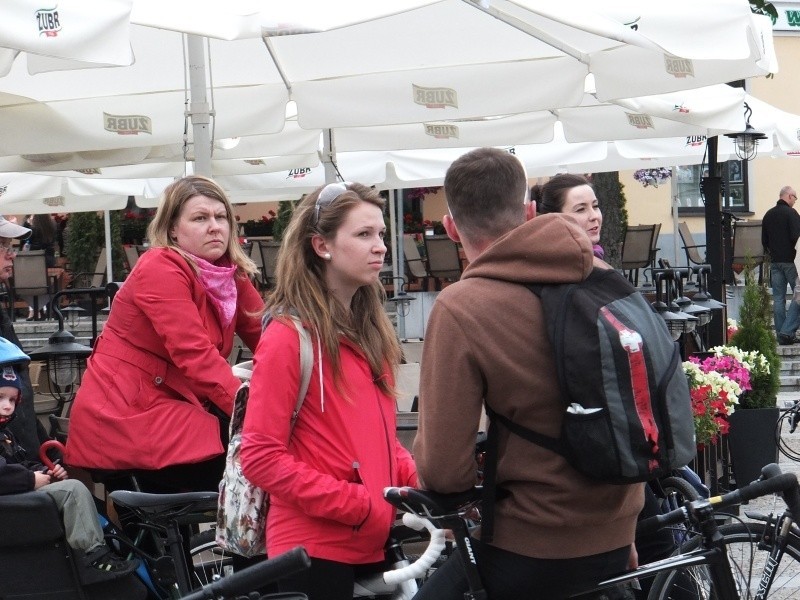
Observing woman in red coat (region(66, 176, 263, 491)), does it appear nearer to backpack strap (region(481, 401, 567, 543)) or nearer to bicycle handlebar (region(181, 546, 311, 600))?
backpack strap (region(481, 401, 567, 543))

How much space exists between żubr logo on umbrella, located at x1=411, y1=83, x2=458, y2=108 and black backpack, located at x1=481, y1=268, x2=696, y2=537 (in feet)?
19.0

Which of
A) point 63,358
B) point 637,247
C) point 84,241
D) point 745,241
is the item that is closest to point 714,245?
point 63,358

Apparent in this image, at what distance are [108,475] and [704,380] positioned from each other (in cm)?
375

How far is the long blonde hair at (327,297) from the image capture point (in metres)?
3.49

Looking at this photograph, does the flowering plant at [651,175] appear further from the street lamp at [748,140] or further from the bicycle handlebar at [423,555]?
the bicycle handlebar at [423,555]

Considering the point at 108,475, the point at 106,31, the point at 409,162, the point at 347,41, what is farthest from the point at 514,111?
the point at 409,162

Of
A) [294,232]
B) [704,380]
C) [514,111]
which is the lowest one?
[704,380]

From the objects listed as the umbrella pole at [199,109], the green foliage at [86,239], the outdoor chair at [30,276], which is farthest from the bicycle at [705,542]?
the green foliage at [86,239]

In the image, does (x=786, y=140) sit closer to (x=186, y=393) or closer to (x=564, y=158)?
(x=564, y=158)

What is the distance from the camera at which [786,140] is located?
13.6 m

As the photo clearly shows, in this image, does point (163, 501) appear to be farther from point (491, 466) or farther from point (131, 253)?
point (131, 253)

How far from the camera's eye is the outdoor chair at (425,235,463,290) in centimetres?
1841

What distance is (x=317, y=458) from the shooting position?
3383mm

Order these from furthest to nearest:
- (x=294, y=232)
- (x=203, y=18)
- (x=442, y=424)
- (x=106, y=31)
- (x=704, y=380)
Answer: (x=704, y=380), (x=203, y=18), (x=106, y=31), (x=294, y=232), (x=442, y=424)
